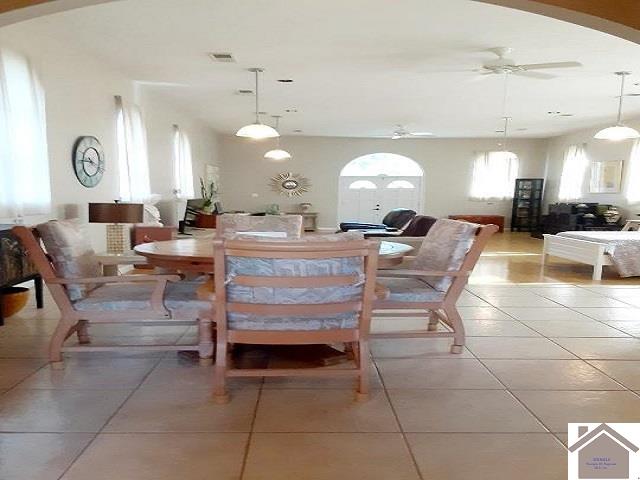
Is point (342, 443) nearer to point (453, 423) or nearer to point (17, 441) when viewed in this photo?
point (453, 423)

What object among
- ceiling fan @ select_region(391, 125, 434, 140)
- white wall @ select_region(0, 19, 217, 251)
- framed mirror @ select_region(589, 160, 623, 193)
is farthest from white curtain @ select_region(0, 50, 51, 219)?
framed mirror @ select_region(589, 160, 623, 193)

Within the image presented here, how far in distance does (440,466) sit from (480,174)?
12043 millimetres

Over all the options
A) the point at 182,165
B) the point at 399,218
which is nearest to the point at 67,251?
the point at 182,165

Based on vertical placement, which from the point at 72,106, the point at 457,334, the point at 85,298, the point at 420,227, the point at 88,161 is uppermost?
the point at 72,106

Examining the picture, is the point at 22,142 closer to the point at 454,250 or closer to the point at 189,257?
the point at 189,257

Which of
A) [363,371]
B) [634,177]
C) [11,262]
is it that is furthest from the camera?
[634,177]

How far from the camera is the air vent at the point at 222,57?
4.91 m

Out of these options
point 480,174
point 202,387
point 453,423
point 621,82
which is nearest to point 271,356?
point 202,387

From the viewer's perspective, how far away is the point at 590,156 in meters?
10.5

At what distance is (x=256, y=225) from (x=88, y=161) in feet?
8.75

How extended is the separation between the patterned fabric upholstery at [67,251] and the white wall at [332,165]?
33.1 feet

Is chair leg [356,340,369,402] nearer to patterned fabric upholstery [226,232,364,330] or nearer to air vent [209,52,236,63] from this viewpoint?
patterned fabric upholstery [226,232,364,330]

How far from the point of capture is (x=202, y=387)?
2.29 metres

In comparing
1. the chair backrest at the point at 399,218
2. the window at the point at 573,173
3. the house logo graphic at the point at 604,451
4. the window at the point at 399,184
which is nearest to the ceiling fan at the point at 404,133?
the window at the point at 399,184
